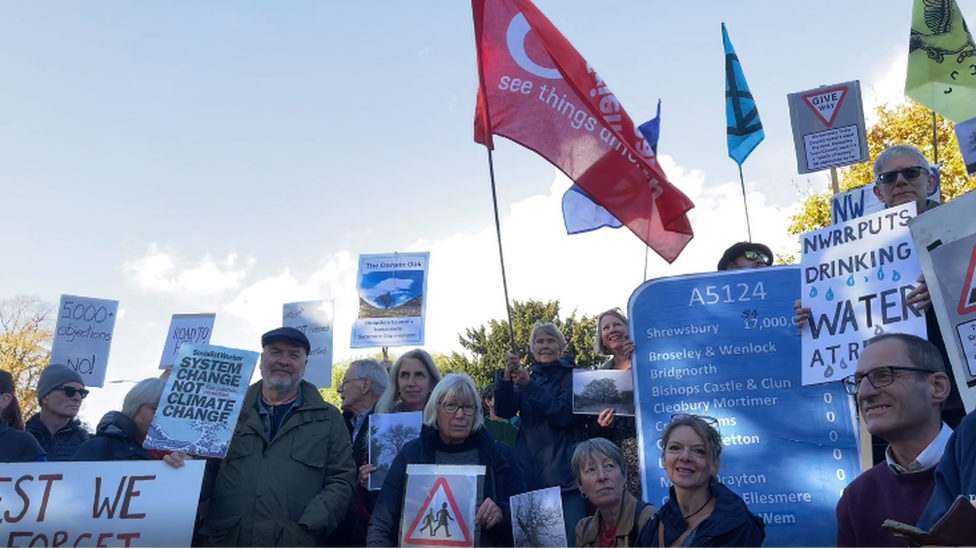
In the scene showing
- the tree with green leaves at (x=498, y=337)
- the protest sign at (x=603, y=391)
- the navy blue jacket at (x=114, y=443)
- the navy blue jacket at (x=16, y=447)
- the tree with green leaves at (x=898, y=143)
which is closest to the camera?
the navy blue jacket at (x=114, y=443)

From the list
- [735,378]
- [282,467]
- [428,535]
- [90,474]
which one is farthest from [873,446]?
[90,474]

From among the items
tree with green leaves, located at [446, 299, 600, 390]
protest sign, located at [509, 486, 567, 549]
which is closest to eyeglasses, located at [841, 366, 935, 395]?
protest sign, located at [509, 486, 567, 549]

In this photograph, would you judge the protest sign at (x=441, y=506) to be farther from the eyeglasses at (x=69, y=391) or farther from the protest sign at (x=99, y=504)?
the eyeglasses at (x=69, y=391)

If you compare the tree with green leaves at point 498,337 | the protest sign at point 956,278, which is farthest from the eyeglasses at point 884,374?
the tree with green leaves at point 498,337

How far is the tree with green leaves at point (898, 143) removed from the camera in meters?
16.8

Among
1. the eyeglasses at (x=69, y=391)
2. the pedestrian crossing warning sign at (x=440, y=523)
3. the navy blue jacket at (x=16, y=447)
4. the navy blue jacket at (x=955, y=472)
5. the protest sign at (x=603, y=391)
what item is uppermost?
the eyeglasses at (x=69, y=391)

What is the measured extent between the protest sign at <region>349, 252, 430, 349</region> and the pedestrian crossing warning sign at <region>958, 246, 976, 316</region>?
21.6 feet

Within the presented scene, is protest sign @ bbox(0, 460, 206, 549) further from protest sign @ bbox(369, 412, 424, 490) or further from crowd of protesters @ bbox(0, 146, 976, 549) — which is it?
protest sign @ bbox(369, 412, 424, 490)

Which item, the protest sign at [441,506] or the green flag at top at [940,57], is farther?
the green flag at top at [940,57]

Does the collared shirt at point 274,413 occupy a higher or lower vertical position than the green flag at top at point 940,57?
lower

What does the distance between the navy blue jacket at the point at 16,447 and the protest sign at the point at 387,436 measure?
2.07 meters

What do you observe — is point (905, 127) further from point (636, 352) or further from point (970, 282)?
point (970, 282)

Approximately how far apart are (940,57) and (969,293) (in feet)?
16.8

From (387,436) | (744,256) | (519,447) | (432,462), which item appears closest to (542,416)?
(519,447)
